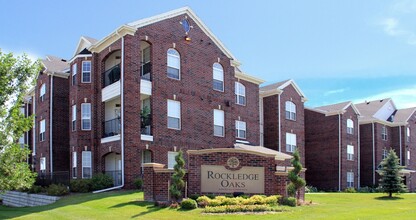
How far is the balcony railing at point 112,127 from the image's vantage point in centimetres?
2805

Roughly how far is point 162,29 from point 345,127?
25274 millimetres

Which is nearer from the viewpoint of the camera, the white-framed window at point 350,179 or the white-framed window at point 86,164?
the white-framed window at point 86,164

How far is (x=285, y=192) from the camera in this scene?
801 inches

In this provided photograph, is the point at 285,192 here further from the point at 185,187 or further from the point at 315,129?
the point at 315,129

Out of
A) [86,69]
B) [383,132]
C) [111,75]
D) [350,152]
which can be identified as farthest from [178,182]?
[383,132]

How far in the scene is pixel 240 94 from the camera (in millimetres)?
35812

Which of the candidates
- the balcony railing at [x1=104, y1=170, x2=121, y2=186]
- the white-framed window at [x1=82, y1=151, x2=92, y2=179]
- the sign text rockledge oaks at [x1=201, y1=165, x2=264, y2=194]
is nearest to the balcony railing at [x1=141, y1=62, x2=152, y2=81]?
the balcony railing at [x1=104, y1=170, x2=121, y2=186]

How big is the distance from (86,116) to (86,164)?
3112 millimetres

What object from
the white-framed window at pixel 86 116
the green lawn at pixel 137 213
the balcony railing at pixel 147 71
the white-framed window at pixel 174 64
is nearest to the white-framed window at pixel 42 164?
the white-framed window at pixel 86 116

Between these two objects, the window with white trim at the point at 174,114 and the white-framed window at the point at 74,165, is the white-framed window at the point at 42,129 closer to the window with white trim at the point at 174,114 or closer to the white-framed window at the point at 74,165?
the white-framed window at the point at 74,165

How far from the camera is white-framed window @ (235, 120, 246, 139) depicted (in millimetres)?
34938

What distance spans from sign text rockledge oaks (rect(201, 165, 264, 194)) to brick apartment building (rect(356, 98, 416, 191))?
1306 inches

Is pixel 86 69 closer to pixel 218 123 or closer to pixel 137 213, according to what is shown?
pixel 218 123

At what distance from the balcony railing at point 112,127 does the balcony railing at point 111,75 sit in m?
2.47
